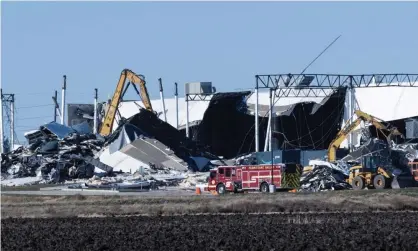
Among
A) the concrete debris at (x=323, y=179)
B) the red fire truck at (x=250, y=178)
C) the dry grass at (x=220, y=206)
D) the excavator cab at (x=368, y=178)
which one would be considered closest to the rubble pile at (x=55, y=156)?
the red fire truck at (x=250, y=178)

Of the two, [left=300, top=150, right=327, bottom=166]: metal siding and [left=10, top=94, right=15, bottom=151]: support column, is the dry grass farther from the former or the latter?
[left=10, top=94, right=15, bottom=151]: support column

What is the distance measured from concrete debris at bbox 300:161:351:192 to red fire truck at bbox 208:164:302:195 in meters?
0.95

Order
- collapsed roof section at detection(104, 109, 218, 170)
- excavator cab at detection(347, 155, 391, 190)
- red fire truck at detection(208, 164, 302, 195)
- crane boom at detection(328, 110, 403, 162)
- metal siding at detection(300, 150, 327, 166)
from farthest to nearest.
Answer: collapsed roof section at detection(104, 109, 218, 170)
metal siding at detection(300, 150, 327, 166)
crane boom at detection(328, 110, 403, 162)
red fire truck at detection(208, 164, 302, 195)
excavator cab at detection(347, 155, 391, 190)

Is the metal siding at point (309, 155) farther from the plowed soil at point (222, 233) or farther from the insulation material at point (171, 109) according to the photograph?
the plowed soil at point (222, 233)

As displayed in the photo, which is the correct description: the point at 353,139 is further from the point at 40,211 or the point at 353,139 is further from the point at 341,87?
the point at 40,211

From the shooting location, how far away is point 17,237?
100 ft

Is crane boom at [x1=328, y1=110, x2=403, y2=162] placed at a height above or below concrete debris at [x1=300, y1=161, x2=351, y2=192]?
above

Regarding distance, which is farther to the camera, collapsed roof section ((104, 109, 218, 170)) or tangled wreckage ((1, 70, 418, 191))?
collapsed roof section ((104, 109, 218, 170))

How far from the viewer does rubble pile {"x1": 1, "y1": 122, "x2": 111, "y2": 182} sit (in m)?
80.4

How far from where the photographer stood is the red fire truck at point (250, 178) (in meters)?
63.1

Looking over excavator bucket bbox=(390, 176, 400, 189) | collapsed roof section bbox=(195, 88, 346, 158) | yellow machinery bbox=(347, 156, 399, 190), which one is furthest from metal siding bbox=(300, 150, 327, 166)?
excavator bucket bbox=(390, 176, 400, 189)

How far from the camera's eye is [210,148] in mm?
100000

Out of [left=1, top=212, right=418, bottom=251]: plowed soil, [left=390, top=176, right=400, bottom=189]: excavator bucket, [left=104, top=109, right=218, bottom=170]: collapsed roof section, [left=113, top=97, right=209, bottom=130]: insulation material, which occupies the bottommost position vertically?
[left=1, top=212, right=418, bottom=251]: plowed soil

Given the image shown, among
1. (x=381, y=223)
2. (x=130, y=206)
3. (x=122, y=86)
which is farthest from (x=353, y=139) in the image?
(x=381, y=223)
